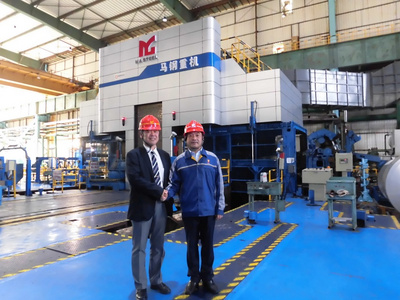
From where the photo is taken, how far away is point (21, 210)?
824 cm

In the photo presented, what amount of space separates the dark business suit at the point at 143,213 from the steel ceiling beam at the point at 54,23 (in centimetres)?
2073

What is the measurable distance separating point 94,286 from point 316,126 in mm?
20873

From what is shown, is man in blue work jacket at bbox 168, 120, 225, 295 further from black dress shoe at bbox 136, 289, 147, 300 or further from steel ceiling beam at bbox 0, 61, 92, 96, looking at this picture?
steel ceiling beam at bbox 0, 61, 92, 96

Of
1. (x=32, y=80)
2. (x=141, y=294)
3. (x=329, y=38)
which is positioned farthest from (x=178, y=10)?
(x=141, y=294)

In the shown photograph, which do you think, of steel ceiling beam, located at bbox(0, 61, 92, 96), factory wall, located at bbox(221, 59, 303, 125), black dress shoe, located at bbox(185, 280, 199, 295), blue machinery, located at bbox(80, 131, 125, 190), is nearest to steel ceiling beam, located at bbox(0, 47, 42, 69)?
steel ceiling beam, located at bbox(0, 61, 92, 96)

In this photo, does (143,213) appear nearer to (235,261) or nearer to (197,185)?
(197,185)

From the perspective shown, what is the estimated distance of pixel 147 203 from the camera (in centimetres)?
292

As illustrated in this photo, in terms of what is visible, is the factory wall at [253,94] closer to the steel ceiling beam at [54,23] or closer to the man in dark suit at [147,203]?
the man in dark suit at [147,203]

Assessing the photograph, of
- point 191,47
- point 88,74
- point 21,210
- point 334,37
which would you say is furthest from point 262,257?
point 88,74

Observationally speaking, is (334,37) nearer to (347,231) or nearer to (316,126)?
(316,126)

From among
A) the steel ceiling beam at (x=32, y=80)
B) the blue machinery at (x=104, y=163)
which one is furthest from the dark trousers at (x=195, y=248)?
the steel ceiling beam at (x=32, y=80)

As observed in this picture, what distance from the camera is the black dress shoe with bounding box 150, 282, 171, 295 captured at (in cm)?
307

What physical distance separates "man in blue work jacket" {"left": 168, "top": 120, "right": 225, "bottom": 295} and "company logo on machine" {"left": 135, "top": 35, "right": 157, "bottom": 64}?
37.5 ft

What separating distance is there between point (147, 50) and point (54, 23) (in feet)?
41.6
